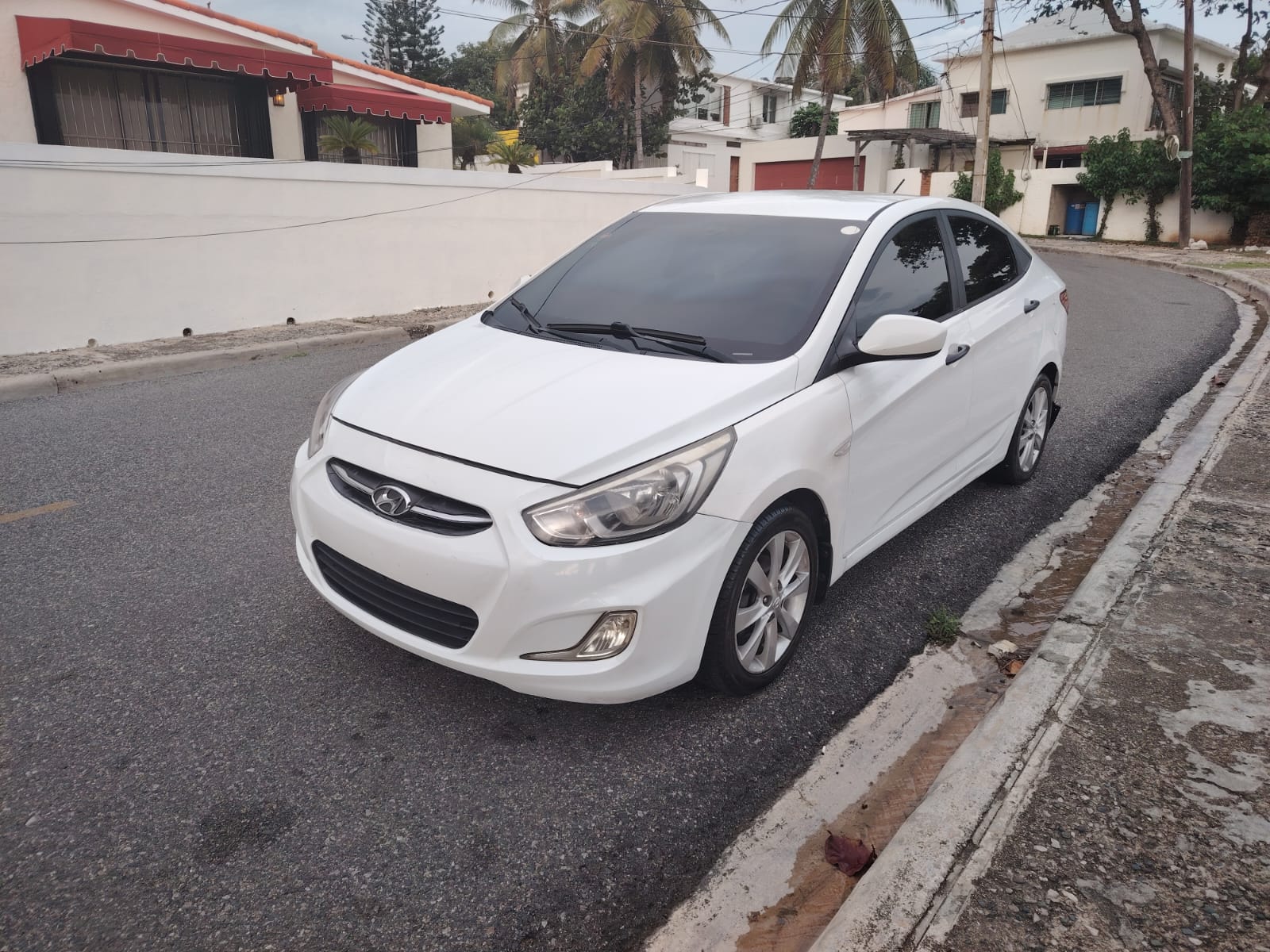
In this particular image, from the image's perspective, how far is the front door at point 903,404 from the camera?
3465mm

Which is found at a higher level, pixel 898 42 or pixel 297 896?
pixel 898 42

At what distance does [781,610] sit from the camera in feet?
10.6

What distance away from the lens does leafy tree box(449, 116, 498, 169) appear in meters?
33.8

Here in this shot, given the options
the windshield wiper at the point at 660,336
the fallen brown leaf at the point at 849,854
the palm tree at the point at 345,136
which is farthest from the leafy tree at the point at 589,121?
the fallen brown leaf at the point at 849,854

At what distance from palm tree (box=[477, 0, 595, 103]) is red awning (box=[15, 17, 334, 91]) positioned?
25.7m

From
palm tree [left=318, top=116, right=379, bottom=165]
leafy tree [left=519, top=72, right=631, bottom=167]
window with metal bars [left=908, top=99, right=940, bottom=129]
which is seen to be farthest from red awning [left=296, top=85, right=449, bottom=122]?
window with metal bars [left=908, top=99, right=940, bottom=129]

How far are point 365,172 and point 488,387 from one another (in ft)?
32.8

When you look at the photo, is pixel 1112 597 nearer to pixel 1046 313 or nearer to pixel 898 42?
pixel 1046 313

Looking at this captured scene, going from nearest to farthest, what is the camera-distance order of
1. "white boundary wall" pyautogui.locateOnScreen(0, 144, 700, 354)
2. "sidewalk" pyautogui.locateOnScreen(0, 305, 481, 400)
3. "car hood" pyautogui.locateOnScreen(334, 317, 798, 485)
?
"car hood" pyautogui.locateOnScreen(334, 317, 798, 485)
"sidewalk" pyautogui.locateOnScreen(0, 305, 481, 400)
"white boundary wall" pyautogui.locateOnScreen(0, 144, 700, 354)

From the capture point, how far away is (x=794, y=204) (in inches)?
165

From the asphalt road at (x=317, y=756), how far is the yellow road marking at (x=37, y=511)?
0.50 ft

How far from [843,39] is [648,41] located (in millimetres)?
7138

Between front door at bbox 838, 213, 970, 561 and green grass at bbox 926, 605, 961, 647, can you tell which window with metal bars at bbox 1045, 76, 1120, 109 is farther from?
green grass at bbox 926, 605, 961, 647

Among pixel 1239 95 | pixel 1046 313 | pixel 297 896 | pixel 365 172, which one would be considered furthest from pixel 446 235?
pixel 1239 95
